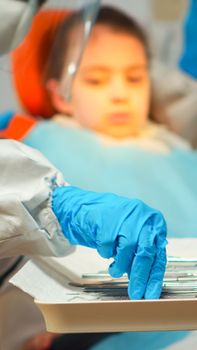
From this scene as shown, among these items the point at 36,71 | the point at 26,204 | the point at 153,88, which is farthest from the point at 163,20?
the point at 26,204

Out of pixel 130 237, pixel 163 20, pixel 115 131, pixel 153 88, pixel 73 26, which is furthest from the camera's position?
pixel 163 20

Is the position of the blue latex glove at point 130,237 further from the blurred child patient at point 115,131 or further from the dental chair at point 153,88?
the dental chair at point 153,88

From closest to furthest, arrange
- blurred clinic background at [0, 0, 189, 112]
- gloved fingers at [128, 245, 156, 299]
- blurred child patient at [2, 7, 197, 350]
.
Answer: gloved fingers at [128, 245, 156, 299], blurred child patient at [2, 7, 197, 350], blurred clinic background at [0, 0, 189, 112]

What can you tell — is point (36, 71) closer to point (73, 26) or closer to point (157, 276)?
point (73, 26)

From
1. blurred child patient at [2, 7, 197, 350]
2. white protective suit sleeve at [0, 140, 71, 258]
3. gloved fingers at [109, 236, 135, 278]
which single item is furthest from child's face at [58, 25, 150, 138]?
gloved fingers at [109, 236, 135, 278]

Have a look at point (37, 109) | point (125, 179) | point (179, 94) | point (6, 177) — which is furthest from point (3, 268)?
point (179, 94)

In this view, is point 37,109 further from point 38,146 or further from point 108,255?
point 108,255

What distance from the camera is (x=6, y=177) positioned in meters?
0.82

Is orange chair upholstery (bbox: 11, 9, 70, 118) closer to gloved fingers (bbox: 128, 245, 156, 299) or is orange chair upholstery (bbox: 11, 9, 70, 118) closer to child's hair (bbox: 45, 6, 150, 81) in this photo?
child's hair (bbox: 45, 6, 150, 81)

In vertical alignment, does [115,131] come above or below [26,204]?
below

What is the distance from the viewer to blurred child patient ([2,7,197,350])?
4.47ft

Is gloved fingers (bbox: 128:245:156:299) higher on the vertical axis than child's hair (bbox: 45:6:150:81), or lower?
lower

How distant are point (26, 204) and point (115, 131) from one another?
0.72 m

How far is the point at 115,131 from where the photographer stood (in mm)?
1505
